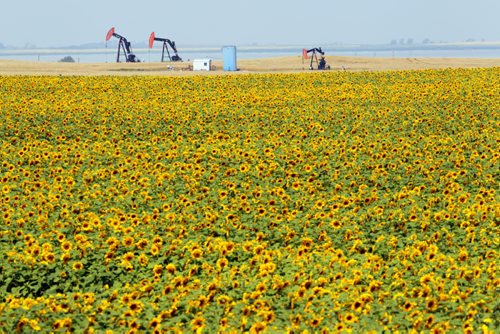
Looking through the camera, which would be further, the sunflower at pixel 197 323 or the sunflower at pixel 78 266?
the sunflower at pixel 78 266

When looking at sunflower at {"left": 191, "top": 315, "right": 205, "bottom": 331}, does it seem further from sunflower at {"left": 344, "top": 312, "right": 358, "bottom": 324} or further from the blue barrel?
the blue barrel

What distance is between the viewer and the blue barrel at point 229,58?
232ft

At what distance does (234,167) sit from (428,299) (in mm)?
7538

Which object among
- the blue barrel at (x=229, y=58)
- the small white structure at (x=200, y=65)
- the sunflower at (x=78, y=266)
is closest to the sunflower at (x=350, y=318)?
the sunflower at (x=78, y=266)

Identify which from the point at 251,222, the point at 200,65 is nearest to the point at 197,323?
the point at 251,222

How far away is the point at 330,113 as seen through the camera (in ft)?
72.7

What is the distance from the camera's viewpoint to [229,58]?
71000 millimetres

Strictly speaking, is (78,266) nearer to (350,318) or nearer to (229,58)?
(350,318)

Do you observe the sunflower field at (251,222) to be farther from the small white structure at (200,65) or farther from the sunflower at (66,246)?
the small white structure at (200,65)

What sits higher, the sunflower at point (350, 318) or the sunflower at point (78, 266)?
the sunflower at point (350, 318)

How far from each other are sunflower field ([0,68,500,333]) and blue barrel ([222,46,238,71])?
48941 millimetres

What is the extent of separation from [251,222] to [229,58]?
60909 millimetres

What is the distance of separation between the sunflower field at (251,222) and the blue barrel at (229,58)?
161ft

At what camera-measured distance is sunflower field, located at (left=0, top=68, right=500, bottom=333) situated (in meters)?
7.57
